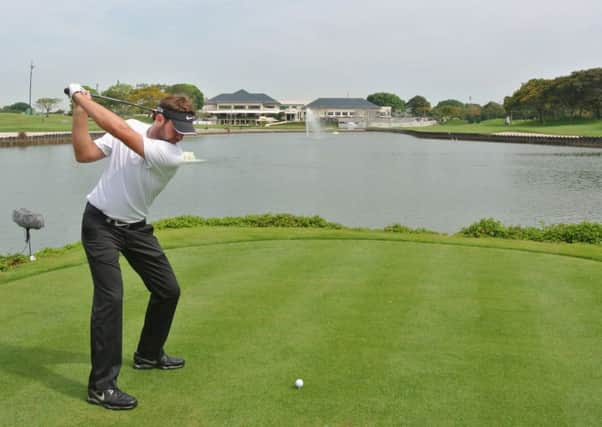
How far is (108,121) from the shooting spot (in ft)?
16.3

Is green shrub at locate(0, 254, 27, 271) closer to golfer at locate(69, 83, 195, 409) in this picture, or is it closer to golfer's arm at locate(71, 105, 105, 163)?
golfer at locate(69, 83, 195, 409)

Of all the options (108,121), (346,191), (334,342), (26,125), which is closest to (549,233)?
(334,342)

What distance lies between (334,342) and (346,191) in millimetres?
30960

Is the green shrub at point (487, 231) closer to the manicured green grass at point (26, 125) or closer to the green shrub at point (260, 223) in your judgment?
the green shrub at point (260, 223)

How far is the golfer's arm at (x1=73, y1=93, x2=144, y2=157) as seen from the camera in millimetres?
4945

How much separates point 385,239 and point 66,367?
8468 millimetres

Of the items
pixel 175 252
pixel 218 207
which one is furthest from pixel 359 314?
pixel 218 207

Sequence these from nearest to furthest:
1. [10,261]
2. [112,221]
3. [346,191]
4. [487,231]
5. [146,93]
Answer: [112,221] < [10,261] < [487,231] < [346,191] < [146,93]

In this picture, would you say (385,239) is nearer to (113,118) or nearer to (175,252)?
(175,252)

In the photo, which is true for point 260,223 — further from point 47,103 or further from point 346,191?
point 47,103

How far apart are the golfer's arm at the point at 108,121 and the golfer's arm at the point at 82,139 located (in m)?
0.06

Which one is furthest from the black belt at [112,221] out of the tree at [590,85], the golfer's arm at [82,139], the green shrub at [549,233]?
the tree at [590,85]

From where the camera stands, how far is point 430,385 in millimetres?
5609

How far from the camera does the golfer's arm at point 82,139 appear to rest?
5016 mm
